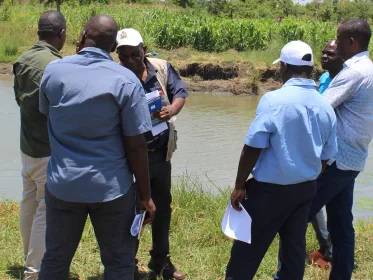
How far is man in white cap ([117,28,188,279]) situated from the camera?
3607 millimetres

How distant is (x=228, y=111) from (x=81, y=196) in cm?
1287

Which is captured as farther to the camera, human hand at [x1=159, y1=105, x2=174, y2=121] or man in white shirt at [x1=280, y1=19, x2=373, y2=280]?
human hand at [x1=159, y1=105, x2=174, y2=121]

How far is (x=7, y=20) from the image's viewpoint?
2647cm

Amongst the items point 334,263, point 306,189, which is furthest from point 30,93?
point 334,263

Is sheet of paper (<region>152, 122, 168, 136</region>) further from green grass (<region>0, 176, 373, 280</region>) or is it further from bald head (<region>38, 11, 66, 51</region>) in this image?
green grass (<region>0, 176, 373, 280</region>)

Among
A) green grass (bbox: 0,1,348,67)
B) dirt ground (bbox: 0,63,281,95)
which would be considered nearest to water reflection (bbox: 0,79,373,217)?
dirt ground (bbox: 0,63,281,95)

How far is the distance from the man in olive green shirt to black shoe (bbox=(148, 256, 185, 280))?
0.80m

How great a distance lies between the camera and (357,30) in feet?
11.7

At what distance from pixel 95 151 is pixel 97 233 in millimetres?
476

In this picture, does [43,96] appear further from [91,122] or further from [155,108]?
[155,108]

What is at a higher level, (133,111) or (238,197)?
(133,111)

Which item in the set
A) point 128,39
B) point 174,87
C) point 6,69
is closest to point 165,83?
point 174,87

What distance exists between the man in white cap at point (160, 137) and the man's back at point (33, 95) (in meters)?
0.49

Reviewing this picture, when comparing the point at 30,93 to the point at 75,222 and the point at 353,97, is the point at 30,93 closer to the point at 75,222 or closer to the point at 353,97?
the point at 75,222
